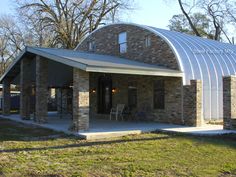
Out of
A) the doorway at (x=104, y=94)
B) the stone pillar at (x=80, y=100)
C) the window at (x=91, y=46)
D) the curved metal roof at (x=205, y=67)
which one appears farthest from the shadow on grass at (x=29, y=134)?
the window at (x=91, y=46)

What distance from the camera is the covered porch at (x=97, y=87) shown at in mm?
12898

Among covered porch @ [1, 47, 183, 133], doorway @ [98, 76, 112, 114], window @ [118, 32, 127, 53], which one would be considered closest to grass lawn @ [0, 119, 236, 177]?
covered porch @ [1, 47, 183, 133]

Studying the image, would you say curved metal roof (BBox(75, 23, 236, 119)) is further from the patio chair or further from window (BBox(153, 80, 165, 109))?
the patio chair

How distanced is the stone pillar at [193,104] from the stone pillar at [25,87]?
8.35 meters

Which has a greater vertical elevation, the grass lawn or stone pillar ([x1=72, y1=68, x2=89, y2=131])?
stone pillar ([x1=72, y1=68, x2=89, y2=131])

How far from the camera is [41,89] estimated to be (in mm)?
16047

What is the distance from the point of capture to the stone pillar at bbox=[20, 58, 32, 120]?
18.0 metres

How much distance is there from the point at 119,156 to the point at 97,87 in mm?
13012

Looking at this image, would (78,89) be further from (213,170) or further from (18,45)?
(18,45)

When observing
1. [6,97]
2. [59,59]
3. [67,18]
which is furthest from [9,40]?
[59,59]

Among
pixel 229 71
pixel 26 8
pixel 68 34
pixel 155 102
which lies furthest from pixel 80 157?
pixel 26 8

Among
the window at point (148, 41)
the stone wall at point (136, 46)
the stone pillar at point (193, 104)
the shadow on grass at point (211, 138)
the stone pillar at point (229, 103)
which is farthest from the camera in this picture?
the window at point (148, 41)

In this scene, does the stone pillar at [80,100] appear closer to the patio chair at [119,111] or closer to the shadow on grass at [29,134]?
the shadow on grass at [29,134]

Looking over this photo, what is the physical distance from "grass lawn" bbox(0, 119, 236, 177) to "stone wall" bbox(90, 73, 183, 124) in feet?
13.0
